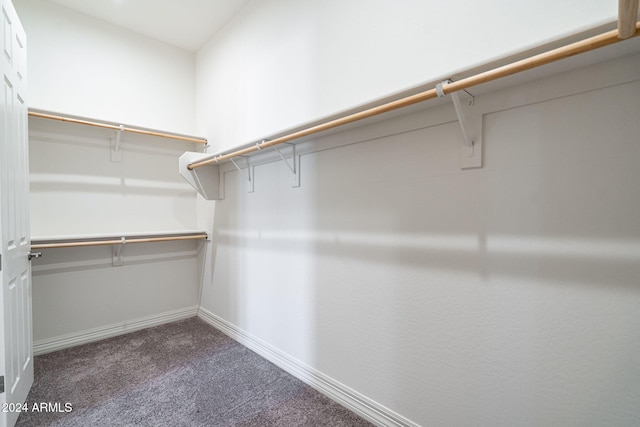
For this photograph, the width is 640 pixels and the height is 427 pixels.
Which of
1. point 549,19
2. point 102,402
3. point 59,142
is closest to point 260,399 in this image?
point 102,402

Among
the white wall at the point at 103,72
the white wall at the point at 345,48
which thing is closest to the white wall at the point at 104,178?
the white wall at the point at 103,72

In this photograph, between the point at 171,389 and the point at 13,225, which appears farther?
the point at 171,389

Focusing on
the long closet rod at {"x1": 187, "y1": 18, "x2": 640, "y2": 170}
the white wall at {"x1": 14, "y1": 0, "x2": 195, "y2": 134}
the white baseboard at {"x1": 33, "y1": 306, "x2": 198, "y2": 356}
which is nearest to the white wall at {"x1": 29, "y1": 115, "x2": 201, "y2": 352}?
the white baseboard at {"x1": 33, "y1": 306, "x2": 198, "y2": 356}

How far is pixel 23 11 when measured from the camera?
229 centimetres

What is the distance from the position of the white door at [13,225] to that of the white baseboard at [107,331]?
2.02ft

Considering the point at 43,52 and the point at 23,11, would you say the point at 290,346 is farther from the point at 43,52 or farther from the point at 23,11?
the point at 23,11

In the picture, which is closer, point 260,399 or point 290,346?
point 260,399

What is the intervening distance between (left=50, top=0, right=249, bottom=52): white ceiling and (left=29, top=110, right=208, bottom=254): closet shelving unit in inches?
39.8

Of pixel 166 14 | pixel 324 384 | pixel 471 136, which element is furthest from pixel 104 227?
pixel 471 136

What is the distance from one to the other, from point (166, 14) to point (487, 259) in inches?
125

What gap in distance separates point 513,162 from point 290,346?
70.2 inches

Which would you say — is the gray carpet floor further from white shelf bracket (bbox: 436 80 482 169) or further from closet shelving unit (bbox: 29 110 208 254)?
white shelf bracket (bbox: 436 80 482 169)

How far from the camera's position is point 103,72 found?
265 cm

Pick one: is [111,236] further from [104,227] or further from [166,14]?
[166,14]
